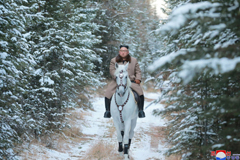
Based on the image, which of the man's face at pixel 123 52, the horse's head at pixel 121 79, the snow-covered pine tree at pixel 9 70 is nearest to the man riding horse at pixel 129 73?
the man's face at pixel 123 52

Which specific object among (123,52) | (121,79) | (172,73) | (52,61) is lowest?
(172,73)

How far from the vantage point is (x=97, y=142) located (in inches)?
349

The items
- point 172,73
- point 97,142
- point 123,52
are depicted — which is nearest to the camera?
point 172,73

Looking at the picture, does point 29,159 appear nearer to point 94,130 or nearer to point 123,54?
point 123,54

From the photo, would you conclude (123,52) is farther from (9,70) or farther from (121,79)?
(9,70)

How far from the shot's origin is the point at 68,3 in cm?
908

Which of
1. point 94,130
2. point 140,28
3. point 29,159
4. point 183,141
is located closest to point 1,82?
point 29,159

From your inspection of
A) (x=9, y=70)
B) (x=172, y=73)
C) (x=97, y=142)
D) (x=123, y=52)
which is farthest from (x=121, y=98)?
(x=97, y=142)

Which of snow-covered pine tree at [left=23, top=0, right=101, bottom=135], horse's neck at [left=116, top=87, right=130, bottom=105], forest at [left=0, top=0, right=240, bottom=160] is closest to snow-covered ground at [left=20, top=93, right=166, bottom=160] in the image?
forest at [left=0, top=0, right=240, bottom=160]

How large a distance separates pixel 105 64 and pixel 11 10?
667 inches

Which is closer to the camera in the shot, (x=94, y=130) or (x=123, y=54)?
(x=123, y=54)

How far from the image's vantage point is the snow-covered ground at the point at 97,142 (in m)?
6.81

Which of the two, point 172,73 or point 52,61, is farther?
point 52,61

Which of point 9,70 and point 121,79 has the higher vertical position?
point 121,79
